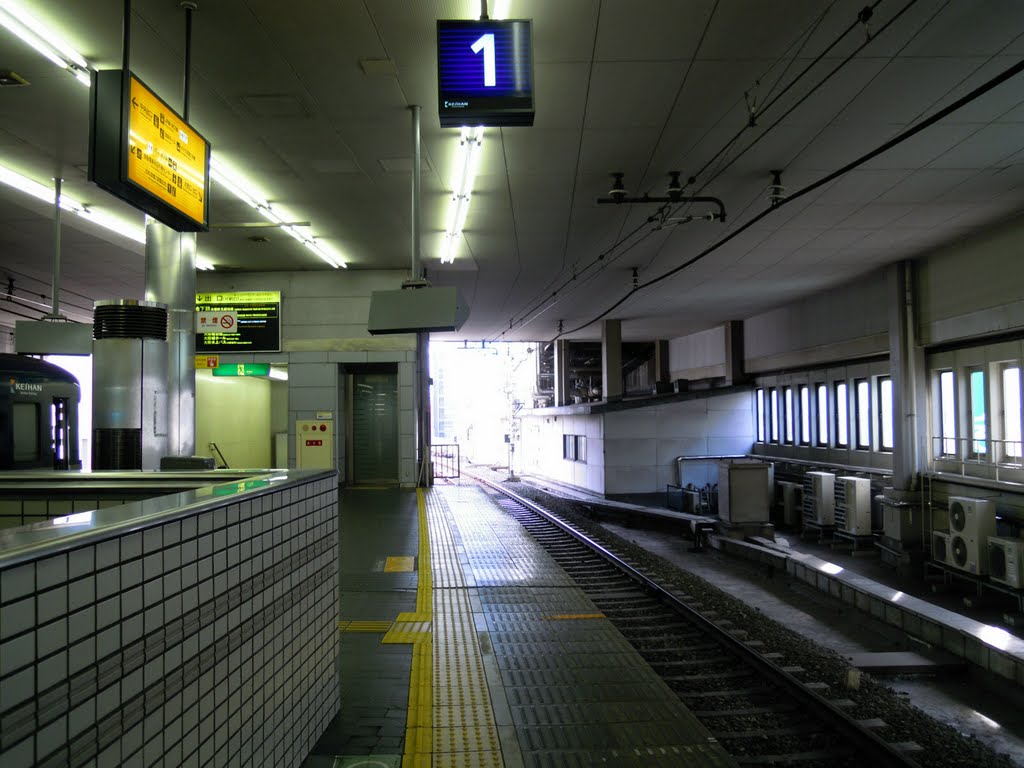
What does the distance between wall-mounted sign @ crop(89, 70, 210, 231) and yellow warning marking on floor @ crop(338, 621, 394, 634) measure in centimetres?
352

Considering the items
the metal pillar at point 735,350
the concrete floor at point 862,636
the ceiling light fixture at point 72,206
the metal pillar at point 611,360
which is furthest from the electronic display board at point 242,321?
the metal pillar at point 735,350

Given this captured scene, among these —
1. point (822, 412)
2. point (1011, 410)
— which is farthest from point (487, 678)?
point (822, 412)

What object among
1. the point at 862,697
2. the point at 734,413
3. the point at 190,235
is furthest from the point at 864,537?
the point at 190,235

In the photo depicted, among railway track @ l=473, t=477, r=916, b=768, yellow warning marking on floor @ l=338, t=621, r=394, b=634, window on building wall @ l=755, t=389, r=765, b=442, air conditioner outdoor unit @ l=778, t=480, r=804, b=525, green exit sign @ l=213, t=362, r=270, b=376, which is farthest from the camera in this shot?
window on building wall @ l=755, t=389, r=765, b=442

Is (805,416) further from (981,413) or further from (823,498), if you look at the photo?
(981,413)

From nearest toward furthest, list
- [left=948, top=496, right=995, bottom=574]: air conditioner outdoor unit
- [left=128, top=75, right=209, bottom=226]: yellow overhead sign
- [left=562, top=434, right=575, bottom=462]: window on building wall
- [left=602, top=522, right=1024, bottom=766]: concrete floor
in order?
[left=128, top=75, right=209, bottom=226]: yellow overhead sign < [left=602, top=522, right=1024, bottom=766]: concrete floor < [left=948, top=496, right=995, bottom=574]: air conditioner outdoor unit < [left=562, top=434, right=575, bottom=462]: window on building wall

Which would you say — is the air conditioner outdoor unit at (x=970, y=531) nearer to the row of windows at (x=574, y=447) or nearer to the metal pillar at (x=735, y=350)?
the metal pillar at (x=735, y=350)

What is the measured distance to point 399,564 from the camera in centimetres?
778

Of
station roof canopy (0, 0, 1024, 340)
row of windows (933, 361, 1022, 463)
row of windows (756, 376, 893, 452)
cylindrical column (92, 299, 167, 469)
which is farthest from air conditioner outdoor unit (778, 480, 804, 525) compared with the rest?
cylindrical column (92, 299, 167, 469)

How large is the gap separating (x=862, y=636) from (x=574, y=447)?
754 inches

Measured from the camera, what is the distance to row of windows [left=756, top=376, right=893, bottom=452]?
16.9 metres

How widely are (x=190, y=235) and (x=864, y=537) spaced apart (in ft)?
51.3

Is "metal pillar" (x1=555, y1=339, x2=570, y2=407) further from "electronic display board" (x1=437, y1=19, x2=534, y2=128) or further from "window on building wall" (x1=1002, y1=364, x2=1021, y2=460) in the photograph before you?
"electronic display board" (x1=437, y1=19, x2=534, y2=128)

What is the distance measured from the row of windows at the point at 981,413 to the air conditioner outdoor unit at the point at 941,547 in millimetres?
1666
